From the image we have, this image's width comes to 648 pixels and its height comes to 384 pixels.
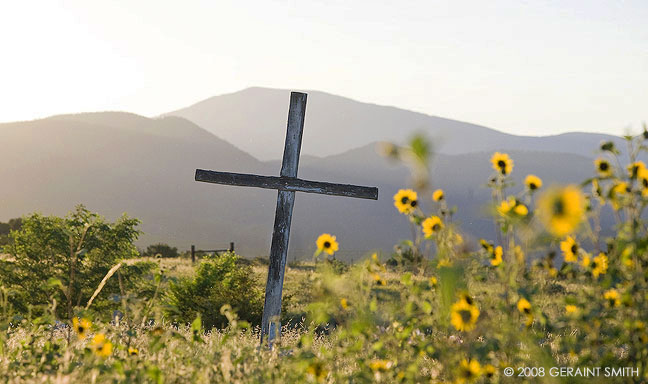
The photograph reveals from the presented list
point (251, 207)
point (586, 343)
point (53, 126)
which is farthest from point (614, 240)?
point (53, 126)

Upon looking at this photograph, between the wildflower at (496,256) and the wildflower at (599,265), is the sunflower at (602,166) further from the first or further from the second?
the wildflower at (496,256)

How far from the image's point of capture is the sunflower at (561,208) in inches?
81.3

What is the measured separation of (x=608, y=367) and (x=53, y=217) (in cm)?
1248

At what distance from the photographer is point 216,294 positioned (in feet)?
36.6

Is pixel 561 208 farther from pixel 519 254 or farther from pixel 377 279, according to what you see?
pixel 377 279

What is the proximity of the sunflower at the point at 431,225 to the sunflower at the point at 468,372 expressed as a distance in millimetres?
648

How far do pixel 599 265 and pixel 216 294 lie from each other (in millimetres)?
8889

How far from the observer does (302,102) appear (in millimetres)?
7656

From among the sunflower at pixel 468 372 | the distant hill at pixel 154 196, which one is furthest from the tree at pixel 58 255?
the distant hill at pixel 154 196

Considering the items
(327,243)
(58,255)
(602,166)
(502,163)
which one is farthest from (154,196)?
(602,166)

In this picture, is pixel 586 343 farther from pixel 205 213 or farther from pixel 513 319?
pixel 205 213

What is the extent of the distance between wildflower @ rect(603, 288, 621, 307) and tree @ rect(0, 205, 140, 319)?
10.9 metres

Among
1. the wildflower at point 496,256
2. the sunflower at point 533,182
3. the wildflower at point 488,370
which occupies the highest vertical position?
the sunflower at point 533,182

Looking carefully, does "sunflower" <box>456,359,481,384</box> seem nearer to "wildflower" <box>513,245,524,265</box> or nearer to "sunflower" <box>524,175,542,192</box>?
"wildflower" <box>513,245,524,265</box>
